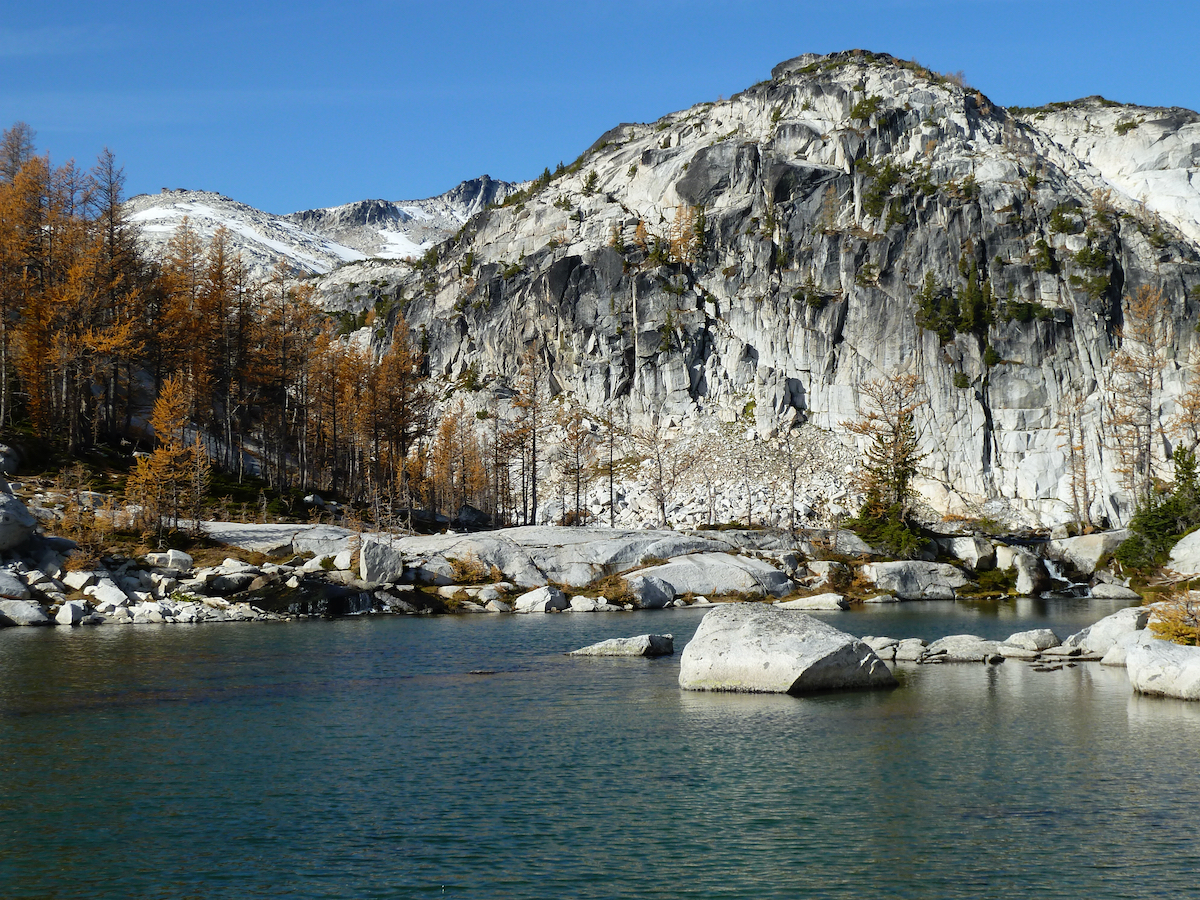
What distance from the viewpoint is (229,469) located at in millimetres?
88562

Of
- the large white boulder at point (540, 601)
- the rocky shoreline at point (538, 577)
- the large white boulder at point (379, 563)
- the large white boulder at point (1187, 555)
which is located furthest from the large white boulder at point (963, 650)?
the large white boulder at point (379, 563)

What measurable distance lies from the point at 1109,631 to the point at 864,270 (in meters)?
114

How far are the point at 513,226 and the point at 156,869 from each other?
7088 inches

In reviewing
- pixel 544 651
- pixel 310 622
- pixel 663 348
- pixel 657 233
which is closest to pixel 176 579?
pixel 310 622

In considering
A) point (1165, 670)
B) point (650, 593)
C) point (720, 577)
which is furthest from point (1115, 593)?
point (1165, 670)

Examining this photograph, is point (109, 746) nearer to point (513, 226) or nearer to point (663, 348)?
point (663, 348)

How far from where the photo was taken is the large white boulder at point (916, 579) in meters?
75.9

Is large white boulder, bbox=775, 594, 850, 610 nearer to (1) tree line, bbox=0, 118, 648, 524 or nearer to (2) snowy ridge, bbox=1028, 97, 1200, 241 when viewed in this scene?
(1) tree line, bbox=0, 118, 648, 524

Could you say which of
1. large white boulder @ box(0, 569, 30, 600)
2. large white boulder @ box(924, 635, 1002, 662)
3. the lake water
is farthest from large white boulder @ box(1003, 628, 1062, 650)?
large white boulder @ box(0, 569, 30, 600)

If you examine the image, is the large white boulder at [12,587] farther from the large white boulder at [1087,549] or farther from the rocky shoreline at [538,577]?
the large white boulder at [1087,549]

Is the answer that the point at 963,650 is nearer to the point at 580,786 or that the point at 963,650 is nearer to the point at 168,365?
the point at 580,786

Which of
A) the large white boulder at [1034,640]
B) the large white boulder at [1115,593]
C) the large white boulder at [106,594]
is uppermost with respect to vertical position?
the large white boulder at [106,594]

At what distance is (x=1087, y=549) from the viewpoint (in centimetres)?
8250

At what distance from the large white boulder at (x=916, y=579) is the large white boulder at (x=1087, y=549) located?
11.9 metres
